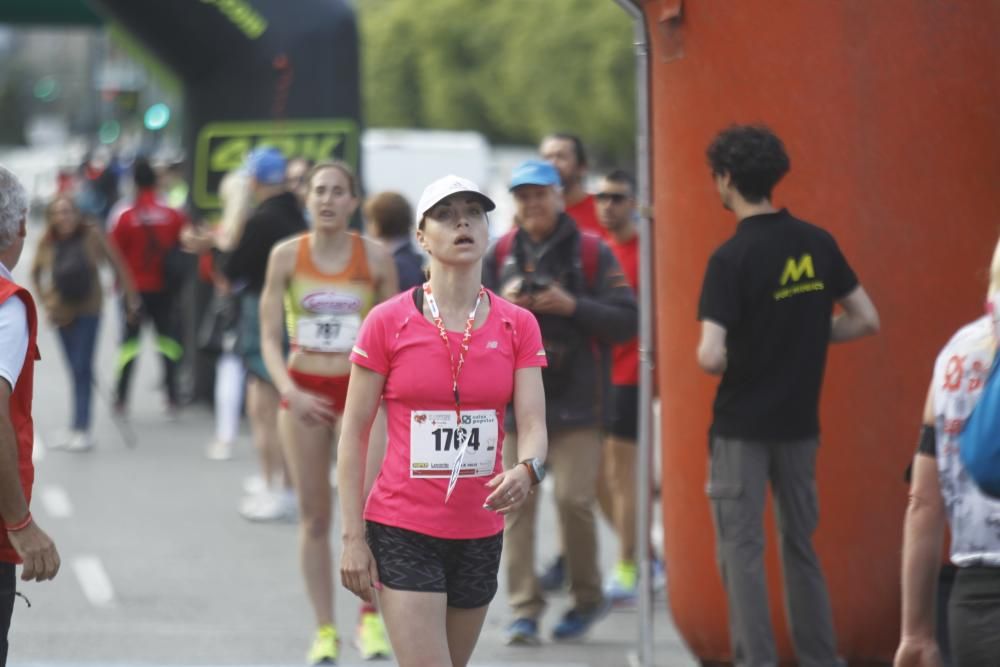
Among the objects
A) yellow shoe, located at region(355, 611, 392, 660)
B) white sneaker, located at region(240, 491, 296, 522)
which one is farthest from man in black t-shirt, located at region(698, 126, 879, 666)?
white sneaker, located at region(240, 491, 296, 522)

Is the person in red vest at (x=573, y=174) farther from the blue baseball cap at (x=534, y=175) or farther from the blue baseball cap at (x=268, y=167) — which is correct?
the blue baseball cap at (x=268, y=167)

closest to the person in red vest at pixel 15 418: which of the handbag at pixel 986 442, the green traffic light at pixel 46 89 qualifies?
the handbag at pixel 986 442

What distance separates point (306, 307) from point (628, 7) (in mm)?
1675

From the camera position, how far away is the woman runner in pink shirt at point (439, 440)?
4.74m

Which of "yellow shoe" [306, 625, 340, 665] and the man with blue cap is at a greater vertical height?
the man with blue cap

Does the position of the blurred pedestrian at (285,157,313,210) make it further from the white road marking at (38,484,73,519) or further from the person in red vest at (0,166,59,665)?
the person in red vest at (0,166,59,665)

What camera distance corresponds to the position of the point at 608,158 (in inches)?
2640

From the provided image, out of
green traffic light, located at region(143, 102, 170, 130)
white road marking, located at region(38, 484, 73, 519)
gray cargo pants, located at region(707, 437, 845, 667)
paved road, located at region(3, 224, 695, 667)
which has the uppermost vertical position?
green traffic light, located at region(143, 102, 170, 130)

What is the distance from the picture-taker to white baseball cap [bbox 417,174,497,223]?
4801 mm

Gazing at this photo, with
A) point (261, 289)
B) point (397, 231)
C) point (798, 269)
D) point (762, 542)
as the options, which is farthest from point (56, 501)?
point (798, 269)

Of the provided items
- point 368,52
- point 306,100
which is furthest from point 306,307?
point 368,52

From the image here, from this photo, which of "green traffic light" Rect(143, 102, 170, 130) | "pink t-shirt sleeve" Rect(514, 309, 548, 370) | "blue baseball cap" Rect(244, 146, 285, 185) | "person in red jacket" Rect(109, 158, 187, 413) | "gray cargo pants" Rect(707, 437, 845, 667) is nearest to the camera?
"pink t-shirt sleeve" Rect(514, 309, 548, 370)

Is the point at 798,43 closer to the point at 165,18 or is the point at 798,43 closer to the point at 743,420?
the point at 743,420

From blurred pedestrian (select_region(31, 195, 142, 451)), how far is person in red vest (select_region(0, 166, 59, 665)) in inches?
341
